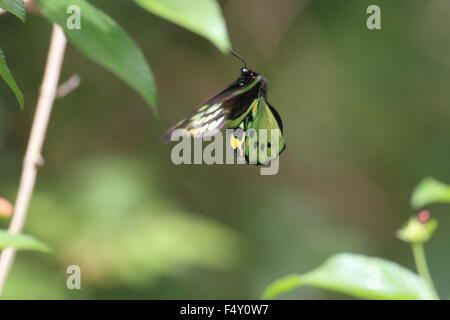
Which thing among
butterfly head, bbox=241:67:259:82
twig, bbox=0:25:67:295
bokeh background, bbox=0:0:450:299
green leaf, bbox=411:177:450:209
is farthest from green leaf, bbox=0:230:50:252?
bokeh background, bbox=0:0:450:299

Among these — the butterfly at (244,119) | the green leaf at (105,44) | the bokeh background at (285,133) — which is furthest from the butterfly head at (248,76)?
the bokeh background at (285,133)

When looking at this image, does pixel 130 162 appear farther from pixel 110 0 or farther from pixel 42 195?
pixel 110 0

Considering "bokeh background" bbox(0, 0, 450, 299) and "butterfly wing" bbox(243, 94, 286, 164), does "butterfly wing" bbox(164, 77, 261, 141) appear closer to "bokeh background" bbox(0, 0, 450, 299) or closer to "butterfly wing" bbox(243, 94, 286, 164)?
"butterfly wing" bbox(243, 94, 286, 164)

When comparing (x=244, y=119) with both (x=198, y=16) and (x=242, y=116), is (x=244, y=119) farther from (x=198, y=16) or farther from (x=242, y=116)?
(x=198, y=16)

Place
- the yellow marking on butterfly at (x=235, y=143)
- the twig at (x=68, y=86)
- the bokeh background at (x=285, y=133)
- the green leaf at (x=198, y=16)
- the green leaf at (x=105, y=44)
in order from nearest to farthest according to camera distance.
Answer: the green leaf at (x=198, y=16), the green leaf at (x=105, y=44), the yellow marking on butterfly at (x=235, y=143), the twig at (x=68, y=86), the bokeh background at (x=285, y=133)

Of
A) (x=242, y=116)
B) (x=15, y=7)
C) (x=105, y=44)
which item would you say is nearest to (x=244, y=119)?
(x=242, y=116)

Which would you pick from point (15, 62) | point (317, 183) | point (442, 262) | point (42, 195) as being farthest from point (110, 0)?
point (442, 262)

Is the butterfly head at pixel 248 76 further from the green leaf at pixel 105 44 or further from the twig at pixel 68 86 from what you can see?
the twig at pixel 68 86

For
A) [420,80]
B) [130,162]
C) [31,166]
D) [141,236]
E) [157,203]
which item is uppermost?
[420,80]
